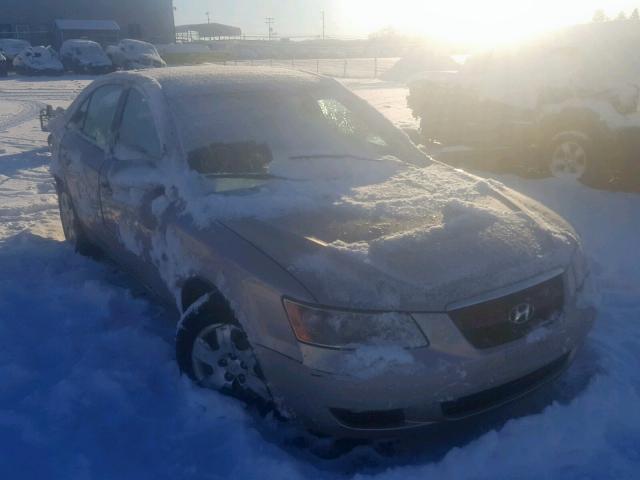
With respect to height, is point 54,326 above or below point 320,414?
below

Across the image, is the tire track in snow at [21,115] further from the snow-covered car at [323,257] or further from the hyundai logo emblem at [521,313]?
the hyundai logo emblem at [521,313]

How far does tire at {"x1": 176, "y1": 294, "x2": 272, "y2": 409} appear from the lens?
9.36 feet

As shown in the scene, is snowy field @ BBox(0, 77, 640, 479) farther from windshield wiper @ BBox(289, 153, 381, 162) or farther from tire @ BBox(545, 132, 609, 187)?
tire @ BBox(545, 132, 609, 187)

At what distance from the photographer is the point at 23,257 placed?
16.4ft

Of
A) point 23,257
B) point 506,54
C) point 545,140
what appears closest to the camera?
point 23,257

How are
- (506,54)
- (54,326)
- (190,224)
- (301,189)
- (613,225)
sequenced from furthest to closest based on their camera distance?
(506,54) → (613,225) → (54,326) → (301,189) → (190,224)

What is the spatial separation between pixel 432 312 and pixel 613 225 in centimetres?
420

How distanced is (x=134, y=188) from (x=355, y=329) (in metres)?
1.79

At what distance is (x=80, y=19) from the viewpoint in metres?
47.2

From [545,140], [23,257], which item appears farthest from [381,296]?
[545,140]

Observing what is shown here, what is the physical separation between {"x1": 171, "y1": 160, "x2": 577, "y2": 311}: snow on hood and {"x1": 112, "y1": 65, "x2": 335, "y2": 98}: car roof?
833 millimetres

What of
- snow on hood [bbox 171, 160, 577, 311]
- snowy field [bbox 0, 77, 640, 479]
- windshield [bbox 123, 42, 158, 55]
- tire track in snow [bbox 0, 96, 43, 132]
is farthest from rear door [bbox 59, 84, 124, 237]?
windshield [bbox 123, 42, 158, 55]

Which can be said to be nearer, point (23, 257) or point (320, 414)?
point (320, 414)

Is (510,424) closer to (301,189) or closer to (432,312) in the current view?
(432,312)
